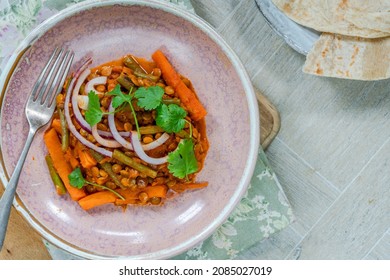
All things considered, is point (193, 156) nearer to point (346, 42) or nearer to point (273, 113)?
point (273, 113)

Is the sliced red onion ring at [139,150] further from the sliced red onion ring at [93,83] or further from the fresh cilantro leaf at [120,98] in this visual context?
the sliced red onion ring at [93,83]

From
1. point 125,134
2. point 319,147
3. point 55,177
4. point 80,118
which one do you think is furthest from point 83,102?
point 319,147

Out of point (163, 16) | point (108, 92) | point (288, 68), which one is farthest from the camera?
point (288, 68)

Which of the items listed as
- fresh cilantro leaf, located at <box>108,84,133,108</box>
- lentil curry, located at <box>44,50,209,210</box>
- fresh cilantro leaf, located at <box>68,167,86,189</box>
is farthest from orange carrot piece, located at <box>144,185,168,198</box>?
fresh cilantro leaf, located at <box>108,84,133,108</box>

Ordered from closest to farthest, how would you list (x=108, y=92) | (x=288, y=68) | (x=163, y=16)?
1. (x=108, y=92)
2. (x=163, y=16)
3. (x=288, y=68)

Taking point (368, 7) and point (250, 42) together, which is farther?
point (250, 42)

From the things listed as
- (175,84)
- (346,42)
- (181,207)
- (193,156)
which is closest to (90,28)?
(175,84)
